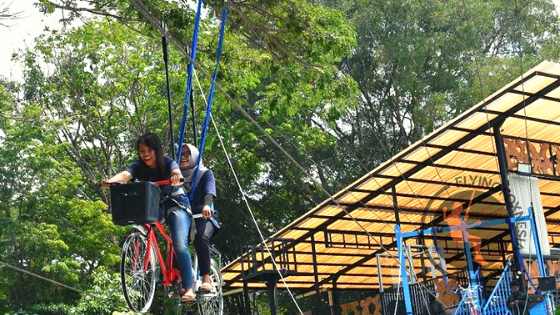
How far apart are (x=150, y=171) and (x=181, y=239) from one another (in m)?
0.47

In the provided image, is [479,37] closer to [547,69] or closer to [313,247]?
[313,247]

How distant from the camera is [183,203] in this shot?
6.61 metres

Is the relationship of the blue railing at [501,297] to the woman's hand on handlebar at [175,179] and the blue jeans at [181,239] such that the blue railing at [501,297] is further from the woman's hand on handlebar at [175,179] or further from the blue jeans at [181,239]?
the woman's hand on handlebar at [175,179]

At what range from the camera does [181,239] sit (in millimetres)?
6543

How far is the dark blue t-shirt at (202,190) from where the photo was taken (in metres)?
6.76

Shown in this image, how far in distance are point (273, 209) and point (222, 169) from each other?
3023 mm

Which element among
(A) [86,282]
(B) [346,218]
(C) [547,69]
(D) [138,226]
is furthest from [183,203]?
(A) [86,282]

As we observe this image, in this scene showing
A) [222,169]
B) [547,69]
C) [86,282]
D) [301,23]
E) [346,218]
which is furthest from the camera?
[222,169]

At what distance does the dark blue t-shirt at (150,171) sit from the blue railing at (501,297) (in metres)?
8.54

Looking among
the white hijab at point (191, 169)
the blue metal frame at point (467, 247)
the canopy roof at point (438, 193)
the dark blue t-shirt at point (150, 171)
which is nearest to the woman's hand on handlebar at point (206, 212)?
the white hijab at point (191, 169)

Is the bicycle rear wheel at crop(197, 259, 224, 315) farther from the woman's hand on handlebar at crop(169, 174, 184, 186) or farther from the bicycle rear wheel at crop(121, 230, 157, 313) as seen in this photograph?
the woman's hand on handlebar at crop(169, 174, 184, 186)

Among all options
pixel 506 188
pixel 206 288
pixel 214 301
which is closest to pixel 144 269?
pixel 206 288

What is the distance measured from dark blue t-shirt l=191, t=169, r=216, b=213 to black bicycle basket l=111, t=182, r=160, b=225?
68 cm

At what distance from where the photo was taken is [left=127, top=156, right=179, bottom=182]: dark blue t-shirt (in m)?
6.40
